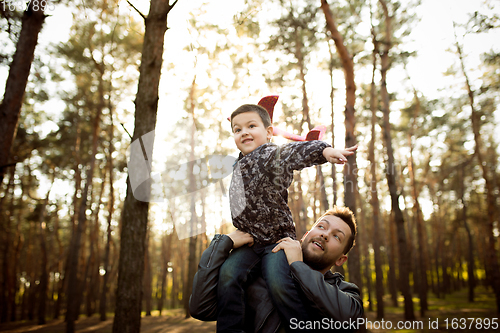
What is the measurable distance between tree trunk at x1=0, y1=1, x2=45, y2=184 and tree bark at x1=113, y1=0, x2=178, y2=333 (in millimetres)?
2478

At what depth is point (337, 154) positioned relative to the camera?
5.40 feet

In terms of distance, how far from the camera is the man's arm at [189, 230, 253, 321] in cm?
184

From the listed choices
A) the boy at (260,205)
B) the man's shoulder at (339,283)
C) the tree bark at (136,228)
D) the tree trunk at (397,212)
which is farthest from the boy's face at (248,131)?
the tree trunk at (397,212)

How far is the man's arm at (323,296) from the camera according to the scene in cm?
162

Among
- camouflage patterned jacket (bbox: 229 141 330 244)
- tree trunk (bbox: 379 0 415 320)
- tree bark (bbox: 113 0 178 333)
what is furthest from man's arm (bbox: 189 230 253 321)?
tree trunk (bbox: 379 0 415 320)

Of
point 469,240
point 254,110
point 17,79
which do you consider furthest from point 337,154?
point 469,240

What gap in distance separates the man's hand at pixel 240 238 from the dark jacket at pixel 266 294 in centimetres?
3

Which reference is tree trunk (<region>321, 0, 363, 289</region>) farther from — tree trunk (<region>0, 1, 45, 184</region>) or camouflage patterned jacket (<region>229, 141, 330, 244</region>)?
tree trunk (<region>0, 1, 45, 184</region>)

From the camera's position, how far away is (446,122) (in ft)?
55.6

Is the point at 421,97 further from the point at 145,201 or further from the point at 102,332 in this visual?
the point at 102,332

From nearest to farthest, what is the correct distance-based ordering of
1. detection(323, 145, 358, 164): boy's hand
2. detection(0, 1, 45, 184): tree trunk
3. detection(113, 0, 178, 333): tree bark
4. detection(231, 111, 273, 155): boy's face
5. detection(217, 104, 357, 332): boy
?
detection(323, 145, 358, 164): boy's hand < detection(217, 104, 357, 332): boy < detection(231, 111, 273, 155): boy's face < detection(113, 0, 178, 333): tree bark < detection(0, 1, 45, 184): tree trunk

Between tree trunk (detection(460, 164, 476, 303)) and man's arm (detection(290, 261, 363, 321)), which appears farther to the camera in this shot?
tree trunk (detection(460, 164, 476, 303))

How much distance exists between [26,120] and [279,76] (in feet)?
40.4

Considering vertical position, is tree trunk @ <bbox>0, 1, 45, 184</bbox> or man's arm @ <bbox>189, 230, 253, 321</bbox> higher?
tree trunk @ <bbox>0, 1, 45, 184</bbox>
